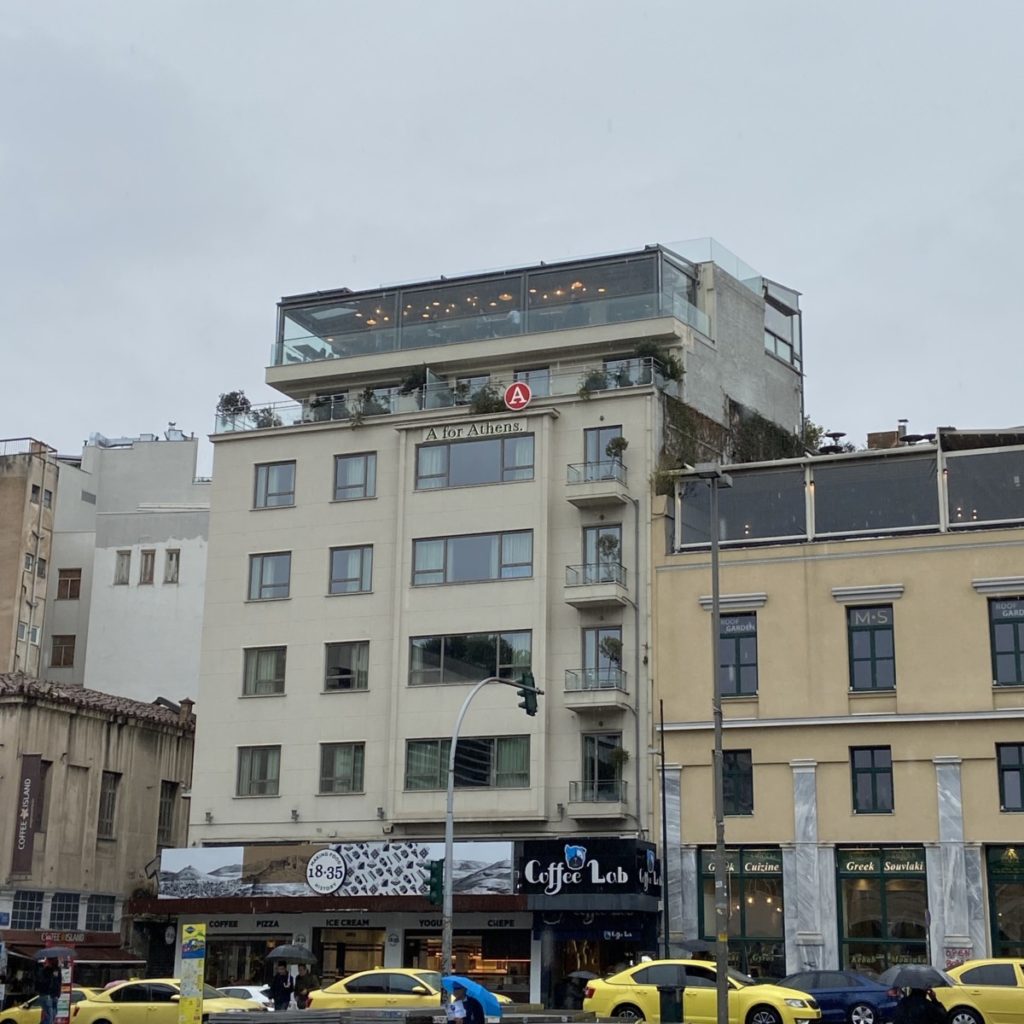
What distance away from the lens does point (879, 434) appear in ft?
190

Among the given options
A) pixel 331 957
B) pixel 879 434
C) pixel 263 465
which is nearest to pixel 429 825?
pixel 331 957

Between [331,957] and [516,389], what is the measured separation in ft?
59.7

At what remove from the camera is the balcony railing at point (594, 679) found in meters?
49.5

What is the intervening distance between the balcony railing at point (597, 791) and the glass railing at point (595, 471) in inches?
349

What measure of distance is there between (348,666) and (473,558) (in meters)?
5.33

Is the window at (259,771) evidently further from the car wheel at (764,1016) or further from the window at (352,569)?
the car wheel at (764,1016)

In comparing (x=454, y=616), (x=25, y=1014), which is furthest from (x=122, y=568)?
(x=25, y=1014)

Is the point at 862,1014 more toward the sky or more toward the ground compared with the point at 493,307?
more toward the ground

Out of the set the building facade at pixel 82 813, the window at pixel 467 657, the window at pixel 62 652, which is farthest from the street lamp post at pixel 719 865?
the window at pixel 62 652

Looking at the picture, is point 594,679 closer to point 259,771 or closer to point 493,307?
point 259,771

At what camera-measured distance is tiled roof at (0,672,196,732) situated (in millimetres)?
53862

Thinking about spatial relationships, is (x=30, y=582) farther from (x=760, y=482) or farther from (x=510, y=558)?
(x=760, y=482)

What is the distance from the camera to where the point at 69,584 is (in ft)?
254

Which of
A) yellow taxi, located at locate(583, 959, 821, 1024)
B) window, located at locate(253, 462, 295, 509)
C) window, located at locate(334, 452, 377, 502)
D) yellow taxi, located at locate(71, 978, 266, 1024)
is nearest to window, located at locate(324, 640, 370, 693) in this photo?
window, located at locate(334, 452, 377, 502)
